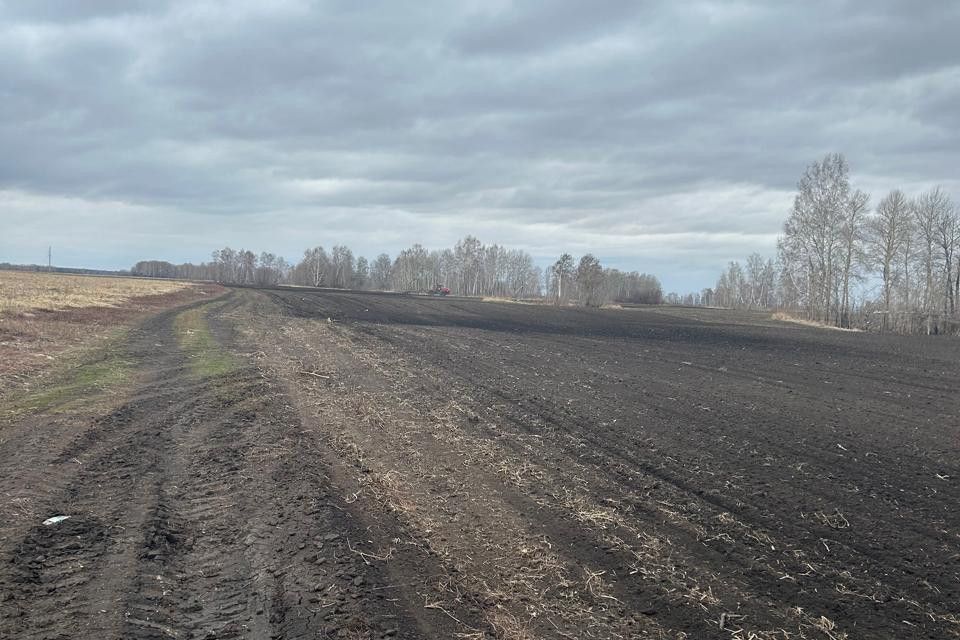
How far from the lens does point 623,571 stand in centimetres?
441

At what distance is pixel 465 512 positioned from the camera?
17.9 feet

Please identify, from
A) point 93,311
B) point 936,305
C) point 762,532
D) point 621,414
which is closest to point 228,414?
point 621,414

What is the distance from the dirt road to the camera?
3.78 m

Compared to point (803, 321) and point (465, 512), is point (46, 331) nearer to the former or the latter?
point (465, 512)

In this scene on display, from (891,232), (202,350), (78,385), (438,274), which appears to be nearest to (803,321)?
(891,232)

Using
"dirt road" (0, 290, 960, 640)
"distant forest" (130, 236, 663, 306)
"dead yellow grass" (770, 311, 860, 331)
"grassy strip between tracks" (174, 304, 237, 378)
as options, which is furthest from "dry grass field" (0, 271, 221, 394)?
"distant forest" (130, 236, 663, 306)

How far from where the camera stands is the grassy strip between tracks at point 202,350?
13117mm

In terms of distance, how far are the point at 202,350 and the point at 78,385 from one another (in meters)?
5.64

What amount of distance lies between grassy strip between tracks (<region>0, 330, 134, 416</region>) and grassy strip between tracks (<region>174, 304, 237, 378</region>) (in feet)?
4.55

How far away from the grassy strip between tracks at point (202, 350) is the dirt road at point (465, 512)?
116cm

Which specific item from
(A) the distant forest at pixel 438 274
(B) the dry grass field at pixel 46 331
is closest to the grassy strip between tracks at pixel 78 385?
(B) the dry grass field at pixel 46 331

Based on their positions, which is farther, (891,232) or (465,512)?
(891,232)

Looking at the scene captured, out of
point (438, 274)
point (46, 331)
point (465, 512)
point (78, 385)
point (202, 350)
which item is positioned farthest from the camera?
point (438, 274)

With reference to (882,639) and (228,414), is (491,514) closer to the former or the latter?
(882,639)
